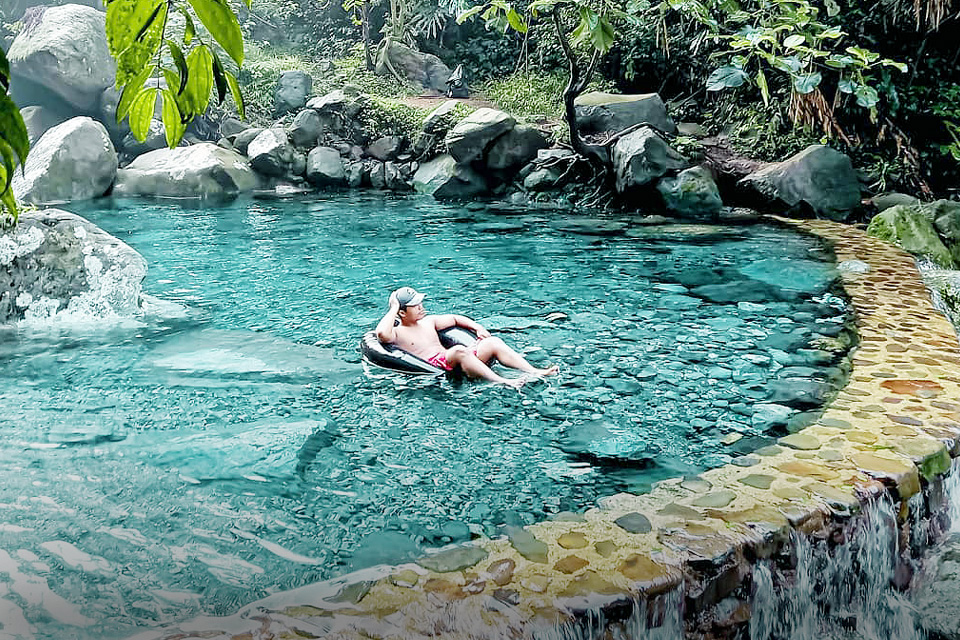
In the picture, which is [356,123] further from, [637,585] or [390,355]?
[637,585]

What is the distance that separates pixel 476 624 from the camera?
8.47ft

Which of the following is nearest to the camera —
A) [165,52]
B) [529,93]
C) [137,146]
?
[165,52]

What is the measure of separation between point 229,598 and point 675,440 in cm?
231

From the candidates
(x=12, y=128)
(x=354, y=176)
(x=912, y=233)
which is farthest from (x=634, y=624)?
(x=354, y=176)

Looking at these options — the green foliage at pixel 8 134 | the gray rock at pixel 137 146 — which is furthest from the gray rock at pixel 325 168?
the green foliage at pixel 8 134

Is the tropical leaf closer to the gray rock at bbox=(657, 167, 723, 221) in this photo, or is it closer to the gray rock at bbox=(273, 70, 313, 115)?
the gray rock at bbox=(657, 167, 723, 221)

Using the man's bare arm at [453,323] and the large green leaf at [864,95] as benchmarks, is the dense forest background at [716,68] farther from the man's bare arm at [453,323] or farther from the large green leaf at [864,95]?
the large green leaf at [864,95]

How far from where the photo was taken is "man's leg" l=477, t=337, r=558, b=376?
205 inches

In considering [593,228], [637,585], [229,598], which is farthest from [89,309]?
[593,228]

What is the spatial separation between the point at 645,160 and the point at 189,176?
312 inches

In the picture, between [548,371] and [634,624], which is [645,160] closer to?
[548,371]

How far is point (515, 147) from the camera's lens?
1330 centimetres

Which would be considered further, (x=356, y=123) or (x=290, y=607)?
(x=356, y=123)

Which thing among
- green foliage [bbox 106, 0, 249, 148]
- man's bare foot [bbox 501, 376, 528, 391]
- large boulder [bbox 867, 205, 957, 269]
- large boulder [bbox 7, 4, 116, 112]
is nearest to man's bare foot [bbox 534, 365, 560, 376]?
man's bare foot [bbox 501, 376, 528, 391]
